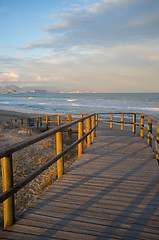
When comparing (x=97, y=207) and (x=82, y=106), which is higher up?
(x=82, y=106)

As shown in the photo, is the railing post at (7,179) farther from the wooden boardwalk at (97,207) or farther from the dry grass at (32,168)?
the dry grass at (32,168)

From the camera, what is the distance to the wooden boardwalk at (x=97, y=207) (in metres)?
2.17

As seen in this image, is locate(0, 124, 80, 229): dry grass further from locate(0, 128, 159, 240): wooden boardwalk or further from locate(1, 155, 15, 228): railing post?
locate(1, 155, 15, 228): railing post

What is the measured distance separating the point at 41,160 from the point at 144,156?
3792 mm

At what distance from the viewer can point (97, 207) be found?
270 cm

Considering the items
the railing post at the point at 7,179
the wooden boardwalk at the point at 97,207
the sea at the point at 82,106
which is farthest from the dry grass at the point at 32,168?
the sea at the point at 82,106

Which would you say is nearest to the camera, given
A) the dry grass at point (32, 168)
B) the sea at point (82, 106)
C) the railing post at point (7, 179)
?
the railing post at point (7, 179)

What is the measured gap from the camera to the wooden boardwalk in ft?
7.12

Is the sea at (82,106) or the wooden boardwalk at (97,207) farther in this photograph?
the sea at (82,106)

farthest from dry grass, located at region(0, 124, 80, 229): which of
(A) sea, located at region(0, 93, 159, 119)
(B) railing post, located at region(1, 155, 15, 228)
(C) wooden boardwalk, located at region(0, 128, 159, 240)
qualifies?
(A) sea, located at region(0, 93, 159, 119)

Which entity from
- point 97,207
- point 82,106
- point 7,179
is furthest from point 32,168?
point 82,106

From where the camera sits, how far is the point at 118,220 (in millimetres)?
2393

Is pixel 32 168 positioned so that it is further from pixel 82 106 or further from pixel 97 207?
pixel 82 106

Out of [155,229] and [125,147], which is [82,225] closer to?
[155,229]
